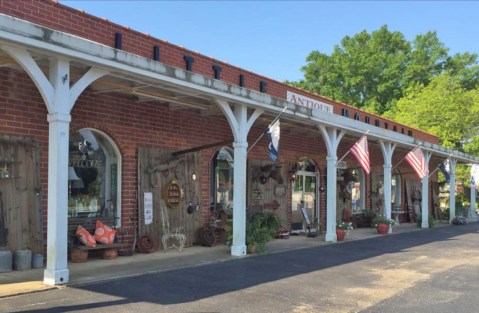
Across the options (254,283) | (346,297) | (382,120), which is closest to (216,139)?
(254,283)

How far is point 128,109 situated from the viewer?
10.5m

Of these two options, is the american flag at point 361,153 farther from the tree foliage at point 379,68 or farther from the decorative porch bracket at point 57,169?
the tree foliage at point 379,68

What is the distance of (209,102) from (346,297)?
5693mm

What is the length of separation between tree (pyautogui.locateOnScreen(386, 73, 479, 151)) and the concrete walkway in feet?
71.6

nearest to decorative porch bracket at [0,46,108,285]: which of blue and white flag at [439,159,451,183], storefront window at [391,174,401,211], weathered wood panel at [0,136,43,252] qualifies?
weathered wood panel at [0,136,43,252]

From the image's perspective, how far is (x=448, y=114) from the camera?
102 feet

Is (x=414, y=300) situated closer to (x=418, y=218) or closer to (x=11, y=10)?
(x=11, y=10)

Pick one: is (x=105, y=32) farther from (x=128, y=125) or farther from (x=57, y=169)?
(x=57, y=169)

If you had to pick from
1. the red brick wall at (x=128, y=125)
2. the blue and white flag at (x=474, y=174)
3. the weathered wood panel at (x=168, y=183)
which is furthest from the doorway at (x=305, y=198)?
the blue and white flag at (x=474, y=174)

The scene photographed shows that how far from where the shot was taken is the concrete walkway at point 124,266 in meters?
6.96

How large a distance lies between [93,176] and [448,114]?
26.6 meters

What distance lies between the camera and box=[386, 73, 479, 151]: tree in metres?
30.8

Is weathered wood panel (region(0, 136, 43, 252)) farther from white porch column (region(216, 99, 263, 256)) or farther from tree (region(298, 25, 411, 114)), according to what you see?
tree (region(298, 25, 411, 114))

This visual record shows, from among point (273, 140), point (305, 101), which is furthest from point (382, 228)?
point (273, 140)
